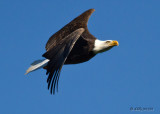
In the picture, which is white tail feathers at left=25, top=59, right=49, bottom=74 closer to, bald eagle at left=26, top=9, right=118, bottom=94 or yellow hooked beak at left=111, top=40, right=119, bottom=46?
bald eagle at left=26, top=9, right=118, bottom=94

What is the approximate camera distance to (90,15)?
1074cm

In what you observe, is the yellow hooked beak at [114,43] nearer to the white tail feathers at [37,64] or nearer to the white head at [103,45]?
the white head at [103,45]

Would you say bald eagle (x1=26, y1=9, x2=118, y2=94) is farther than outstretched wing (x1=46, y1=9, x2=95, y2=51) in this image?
No

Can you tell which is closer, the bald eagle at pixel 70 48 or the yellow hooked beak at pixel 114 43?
the bald eagle at pixel 70 48

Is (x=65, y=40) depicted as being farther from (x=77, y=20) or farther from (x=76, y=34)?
(x=77, y=20)

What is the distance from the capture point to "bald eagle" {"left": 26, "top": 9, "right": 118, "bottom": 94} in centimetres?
802

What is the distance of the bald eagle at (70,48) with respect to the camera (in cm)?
802

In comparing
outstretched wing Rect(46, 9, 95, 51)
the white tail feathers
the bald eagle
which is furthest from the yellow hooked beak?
the white tail feathers

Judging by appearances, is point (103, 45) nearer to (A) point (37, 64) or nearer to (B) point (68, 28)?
(B) point (68, 28)

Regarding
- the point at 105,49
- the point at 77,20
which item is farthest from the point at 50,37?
the point at 105,49

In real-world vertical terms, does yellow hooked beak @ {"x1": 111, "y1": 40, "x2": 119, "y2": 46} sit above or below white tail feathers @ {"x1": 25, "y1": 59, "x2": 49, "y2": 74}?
above

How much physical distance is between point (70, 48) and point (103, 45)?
1.15 m

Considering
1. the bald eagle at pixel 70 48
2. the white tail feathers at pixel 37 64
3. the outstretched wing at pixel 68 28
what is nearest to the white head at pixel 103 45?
the bald eagle at pixel 70 48

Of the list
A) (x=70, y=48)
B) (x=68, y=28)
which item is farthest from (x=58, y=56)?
(x=68, y=28)
